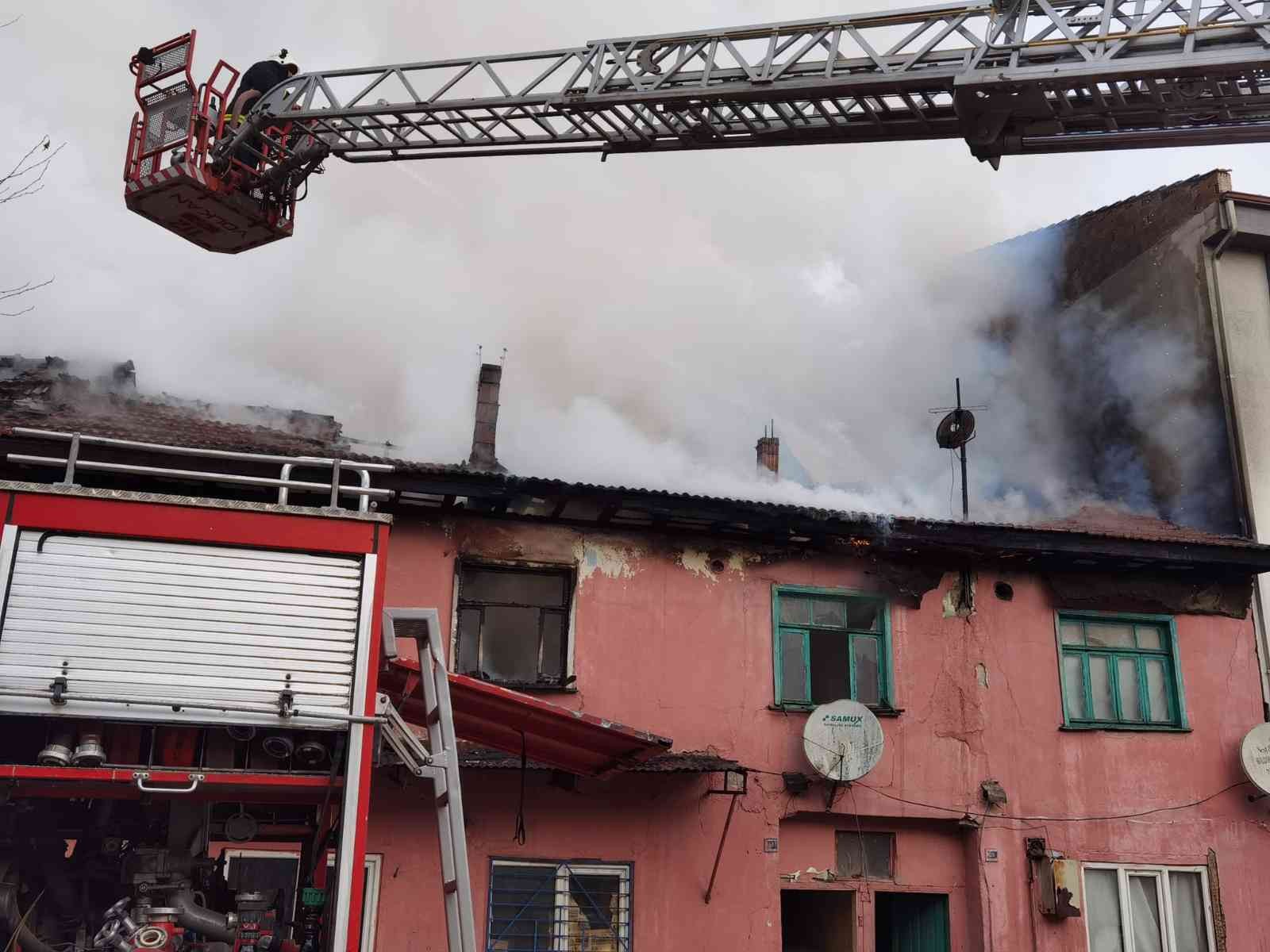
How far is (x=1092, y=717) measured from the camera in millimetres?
14547

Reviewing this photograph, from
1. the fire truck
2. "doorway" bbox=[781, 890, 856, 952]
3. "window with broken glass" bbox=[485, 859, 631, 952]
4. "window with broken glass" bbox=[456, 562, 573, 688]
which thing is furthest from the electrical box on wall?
the fire truck

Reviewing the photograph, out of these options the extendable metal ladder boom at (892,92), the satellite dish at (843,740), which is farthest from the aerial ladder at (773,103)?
the satellite dish at (843,740)

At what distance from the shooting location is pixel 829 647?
560 inches

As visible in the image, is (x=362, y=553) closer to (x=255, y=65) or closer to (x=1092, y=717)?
(x=255, y=65)

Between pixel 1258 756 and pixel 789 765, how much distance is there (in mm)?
5378

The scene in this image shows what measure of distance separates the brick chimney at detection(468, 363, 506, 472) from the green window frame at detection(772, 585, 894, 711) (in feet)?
16.0

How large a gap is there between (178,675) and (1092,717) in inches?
426

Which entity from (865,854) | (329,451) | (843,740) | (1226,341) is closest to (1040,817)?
(865,854)

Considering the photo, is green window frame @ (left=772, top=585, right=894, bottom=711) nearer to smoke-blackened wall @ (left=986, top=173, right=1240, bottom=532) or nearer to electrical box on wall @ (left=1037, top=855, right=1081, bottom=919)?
electrical box on wall @ (left=1037, top=855, right=1081, bottom=919)

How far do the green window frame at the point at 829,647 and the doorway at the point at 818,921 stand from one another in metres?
2.15

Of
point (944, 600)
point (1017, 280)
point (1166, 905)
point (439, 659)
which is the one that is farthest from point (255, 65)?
point (1017, 280)

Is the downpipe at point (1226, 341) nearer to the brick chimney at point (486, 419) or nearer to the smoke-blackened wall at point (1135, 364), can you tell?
the smoke-blackened wall at point (1135, 364)

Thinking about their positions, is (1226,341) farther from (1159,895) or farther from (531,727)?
(531,727)

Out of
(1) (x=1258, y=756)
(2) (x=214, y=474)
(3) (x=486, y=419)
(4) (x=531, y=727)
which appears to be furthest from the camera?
(3) (x=486, y=419)
